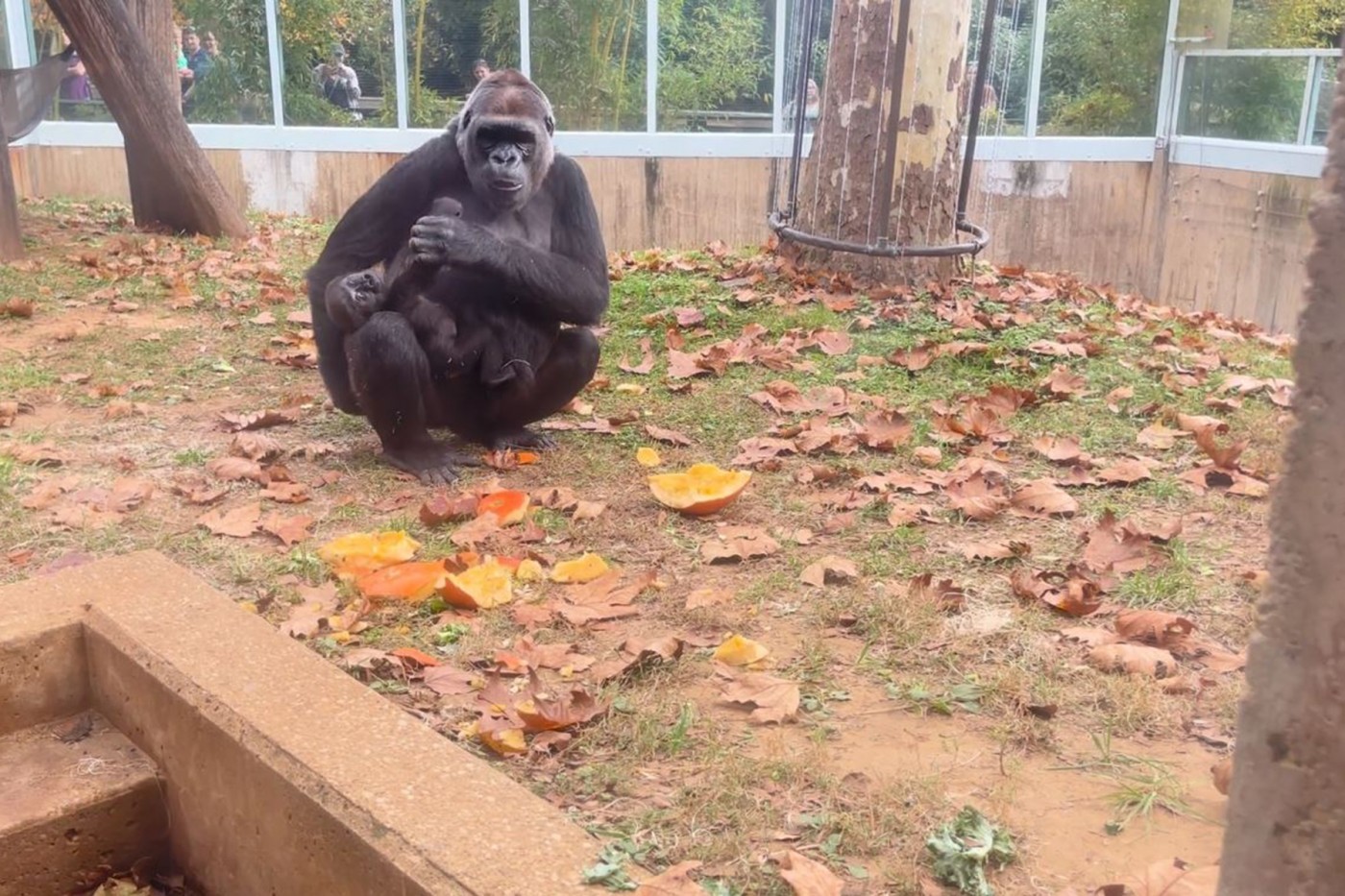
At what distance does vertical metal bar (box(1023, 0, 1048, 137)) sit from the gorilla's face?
39.5ft

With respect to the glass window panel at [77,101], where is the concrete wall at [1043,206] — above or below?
below

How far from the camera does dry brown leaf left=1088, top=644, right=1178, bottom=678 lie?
2.89 m

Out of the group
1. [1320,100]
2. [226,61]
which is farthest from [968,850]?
[1320,100]

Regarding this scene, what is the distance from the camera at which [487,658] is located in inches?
120

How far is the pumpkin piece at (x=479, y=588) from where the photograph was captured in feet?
11.0

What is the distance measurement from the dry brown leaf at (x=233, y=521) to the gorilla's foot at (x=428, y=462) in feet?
2.31

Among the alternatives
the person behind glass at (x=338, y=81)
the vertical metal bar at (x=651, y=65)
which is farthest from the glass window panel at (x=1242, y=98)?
the person behind glass at (x=338, y=81)

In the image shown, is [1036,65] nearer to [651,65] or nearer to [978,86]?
[651,65]

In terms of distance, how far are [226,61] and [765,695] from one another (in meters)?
14.1

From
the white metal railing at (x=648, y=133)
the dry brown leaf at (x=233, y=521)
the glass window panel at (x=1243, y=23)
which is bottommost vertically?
the dry brown leaf at (x=233, y=521)

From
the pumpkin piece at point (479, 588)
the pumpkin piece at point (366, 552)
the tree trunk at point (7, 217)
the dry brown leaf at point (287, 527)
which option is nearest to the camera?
the pumpkin piece at point (479, 588)

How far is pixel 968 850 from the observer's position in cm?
214

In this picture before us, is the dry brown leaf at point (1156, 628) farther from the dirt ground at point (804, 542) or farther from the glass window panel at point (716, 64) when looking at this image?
the glass window panel at point (716, 64)

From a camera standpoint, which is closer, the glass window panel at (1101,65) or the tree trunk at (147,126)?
the tree trunk at (147,126)
